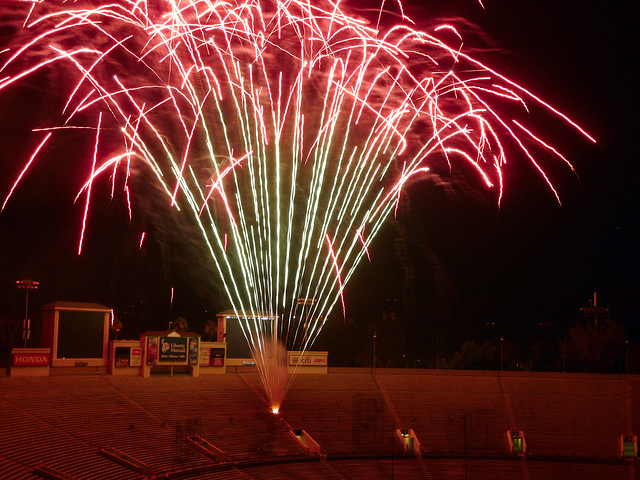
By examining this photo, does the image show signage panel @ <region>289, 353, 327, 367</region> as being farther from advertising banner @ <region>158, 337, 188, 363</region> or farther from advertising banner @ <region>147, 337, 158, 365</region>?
advertising banner @ <region>147, 337, 158, 365</region>

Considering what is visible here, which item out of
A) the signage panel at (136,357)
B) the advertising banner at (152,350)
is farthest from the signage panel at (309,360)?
the signage panel at (136,357)

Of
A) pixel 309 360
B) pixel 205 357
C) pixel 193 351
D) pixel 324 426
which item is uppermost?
pixel 193 351

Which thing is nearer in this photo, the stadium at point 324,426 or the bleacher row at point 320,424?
the bleacher row at point 320,424

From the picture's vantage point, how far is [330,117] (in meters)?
20.9

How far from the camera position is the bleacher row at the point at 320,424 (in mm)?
21797

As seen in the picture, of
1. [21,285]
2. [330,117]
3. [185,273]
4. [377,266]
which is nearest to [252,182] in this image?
[330,117]

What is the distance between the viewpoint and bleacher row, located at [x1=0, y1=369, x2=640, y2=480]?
71.5ft

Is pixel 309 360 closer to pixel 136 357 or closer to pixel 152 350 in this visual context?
pixel 152 350

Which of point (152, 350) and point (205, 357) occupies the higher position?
point (152, 350)

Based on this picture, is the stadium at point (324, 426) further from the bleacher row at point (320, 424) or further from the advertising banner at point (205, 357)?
the advertising banner at point (205, 357)

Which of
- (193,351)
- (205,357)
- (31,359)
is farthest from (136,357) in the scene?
(31,359)

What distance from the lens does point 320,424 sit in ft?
94.9

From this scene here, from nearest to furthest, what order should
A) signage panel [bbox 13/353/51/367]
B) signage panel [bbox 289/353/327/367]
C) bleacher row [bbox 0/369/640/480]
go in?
bleacher row [bbox 0/369/640/480], signage panel [bbox 13/353/51/367], signage panel [bbox 289/353/327/367]

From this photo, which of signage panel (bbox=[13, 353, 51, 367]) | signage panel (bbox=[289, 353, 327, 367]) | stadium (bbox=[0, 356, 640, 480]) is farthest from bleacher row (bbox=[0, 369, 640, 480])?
signage panel (bbox=[289, 353, 327, 367])
